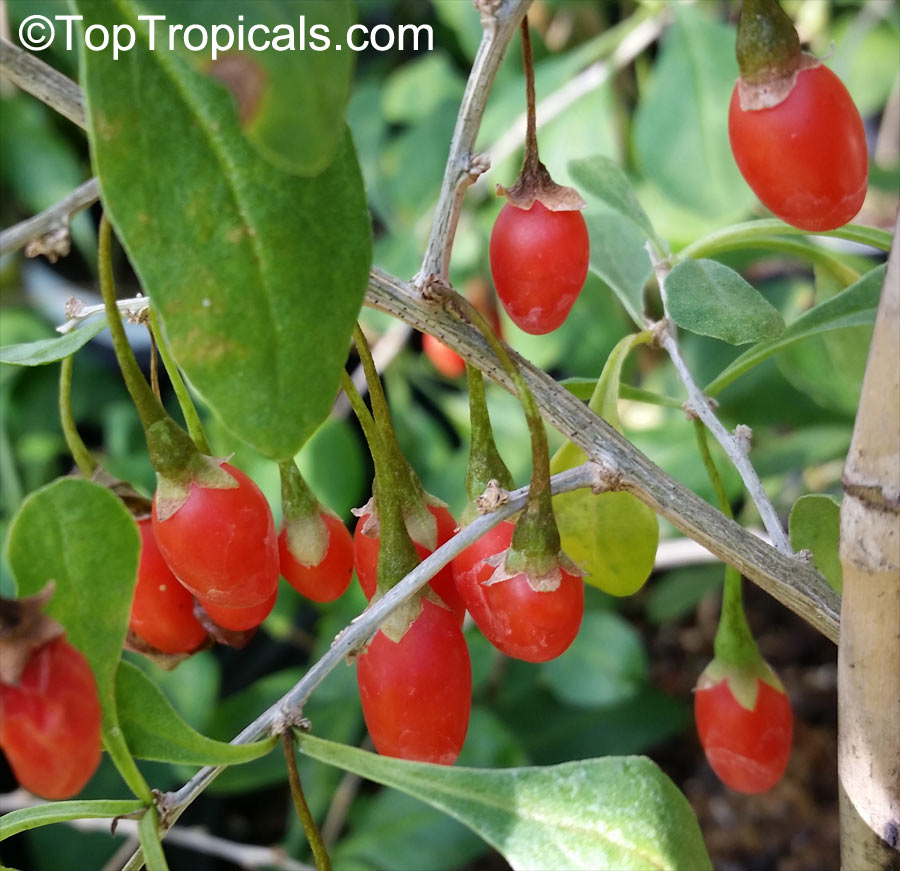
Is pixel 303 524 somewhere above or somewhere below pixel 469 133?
below

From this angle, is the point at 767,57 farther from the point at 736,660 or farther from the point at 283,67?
the point at 736,660

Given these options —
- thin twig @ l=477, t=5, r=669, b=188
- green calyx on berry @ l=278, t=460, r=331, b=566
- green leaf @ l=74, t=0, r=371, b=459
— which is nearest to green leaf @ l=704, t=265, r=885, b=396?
green calyx on berry @ l=278, t=460, r=331, b=566

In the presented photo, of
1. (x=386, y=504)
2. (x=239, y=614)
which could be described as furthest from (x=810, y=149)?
(x=239, y=614)

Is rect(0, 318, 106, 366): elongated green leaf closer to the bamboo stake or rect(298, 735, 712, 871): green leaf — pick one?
rect(298, 735, 712, 871): green leaf

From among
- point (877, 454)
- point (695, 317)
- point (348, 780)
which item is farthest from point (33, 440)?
point (877, 454)

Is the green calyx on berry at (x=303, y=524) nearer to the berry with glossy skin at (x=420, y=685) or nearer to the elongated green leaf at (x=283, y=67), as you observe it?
the berry with glossy skin at (x=420, y=685)

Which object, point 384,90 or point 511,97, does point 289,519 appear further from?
point 384,90
